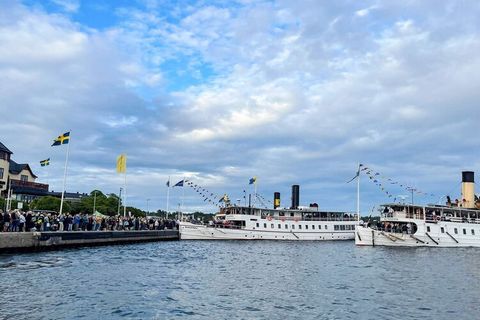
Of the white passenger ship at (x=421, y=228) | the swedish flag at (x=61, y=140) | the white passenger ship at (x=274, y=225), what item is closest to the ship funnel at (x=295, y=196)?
the white passenger ship at (x=274, y=225)

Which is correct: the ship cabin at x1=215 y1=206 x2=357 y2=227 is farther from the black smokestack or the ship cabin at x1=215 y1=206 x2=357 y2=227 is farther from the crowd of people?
the black smokestack

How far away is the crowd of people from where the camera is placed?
4062 cm

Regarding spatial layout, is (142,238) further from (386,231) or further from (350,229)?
(350,229)

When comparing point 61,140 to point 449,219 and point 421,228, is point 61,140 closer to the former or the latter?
point 421,228

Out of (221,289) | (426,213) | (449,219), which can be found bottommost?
Answer: (221,289)

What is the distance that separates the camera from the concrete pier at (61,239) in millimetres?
38219

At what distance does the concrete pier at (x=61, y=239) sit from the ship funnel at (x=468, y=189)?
5138 centimetres

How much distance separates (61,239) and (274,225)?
45748 millimetres

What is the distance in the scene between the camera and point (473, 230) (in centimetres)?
7569

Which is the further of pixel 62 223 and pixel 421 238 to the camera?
pixel 421 238

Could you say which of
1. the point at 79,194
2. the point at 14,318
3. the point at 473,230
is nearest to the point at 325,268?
the point at 14,318

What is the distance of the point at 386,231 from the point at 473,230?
15051 millimetres

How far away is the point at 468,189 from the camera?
81562 mm

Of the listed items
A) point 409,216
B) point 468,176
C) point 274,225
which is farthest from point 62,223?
point 468,176
